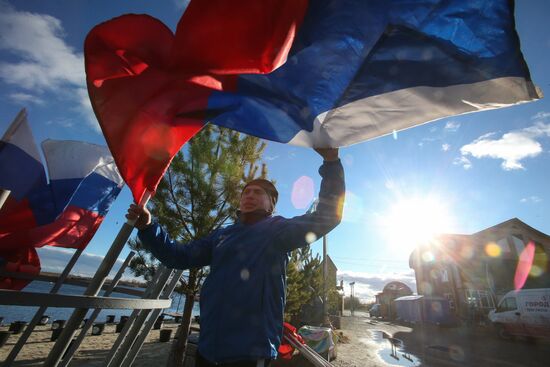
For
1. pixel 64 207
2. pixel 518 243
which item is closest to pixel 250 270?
pixel 64 207

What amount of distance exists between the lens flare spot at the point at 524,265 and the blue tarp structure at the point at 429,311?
556 cm

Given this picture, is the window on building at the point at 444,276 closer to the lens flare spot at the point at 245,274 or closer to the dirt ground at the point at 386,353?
the dirt ground at the point at 386,353

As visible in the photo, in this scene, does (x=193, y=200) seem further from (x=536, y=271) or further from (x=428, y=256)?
(x=428, y=256)

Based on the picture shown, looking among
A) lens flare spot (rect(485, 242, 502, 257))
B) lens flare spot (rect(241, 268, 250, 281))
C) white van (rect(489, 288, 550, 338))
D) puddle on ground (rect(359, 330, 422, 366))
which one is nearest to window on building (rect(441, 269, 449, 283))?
lens flare spot (rect(485, 242, 502, 257))

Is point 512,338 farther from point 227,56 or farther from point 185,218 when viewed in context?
point 227,56

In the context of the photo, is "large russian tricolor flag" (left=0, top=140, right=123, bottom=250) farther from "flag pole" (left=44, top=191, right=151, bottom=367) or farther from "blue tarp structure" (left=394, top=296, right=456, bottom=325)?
"blue tarp structure" (left=394, top=296, right=456, bottom=325)

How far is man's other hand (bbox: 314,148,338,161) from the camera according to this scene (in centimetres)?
213

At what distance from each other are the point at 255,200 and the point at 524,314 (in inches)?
865

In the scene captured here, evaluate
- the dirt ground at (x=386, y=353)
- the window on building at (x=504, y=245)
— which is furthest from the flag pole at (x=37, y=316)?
the window on building at (x=504, y=245)

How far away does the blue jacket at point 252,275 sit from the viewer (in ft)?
5.44

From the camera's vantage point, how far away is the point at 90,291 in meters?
1.40

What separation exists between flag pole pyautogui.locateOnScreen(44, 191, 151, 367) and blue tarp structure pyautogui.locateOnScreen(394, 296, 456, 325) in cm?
2921

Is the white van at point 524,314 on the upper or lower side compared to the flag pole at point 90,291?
upper

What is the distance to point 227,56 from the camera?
1789mm
